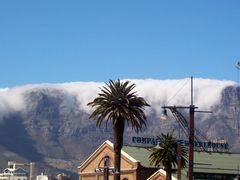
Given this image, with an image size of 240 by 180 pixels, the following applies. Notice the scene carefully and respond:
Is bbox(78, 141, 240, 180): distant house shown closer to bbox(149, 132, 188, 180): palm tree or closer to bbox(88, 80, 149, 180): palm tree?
bbox(149, 132, 188, 180): palm tree

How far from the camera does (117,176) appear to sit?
9888cm

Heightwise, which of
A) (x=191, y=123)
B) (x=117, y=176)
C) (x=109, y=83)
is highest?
(x=109, y=83)

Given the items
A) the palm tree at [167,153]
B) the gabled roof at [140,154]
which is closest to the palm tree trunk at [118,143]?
the palm tree at [167,153]

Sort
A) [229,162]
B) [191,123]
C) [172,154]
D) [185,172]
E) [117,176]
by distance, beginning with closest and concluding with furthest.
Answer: [191,123] → [117,176] → [172,154] → [185,172] → [229,162]

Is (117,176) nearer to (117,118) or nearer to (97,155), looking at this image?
(117,118)

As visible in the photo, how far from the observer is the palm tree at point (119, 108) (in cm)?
10018

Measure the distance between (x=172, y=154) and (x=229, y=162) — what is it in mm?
63862

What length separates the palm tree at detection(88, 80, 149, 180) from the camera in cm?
10018

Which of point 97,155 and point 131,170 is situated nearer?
point 131,170

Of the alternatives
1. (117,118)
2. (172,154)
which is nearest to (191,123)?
(117,118)

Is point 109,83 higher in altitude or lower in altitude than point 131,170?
higher

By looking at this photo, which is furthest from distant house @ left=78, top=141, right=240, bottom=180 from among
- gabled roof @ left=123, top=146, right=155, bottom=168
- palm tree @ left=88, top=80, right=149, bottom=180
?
palm tree @ left=88, top=80, right=149, bottom=180

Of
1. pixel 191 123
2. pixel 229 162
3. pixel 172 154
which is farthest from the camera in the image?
pixel 229 162

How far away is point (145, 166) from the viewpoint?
154875mm
